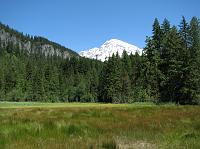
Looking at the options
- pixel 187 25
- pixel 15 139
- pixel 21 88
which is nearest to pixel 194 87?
pixel 187 25

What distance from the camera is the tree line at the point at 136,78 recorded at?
5216cm

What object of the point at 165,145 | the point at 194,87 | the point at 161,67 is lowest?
the point at 165,145

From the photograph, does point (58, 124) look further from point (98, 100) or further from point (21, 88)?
point (21, 88)

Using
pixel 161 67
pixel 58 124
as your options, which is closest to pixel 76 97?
pixel 161 67

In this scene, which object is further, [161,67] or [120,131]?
[161,67]

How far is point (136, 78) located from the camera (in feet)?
237

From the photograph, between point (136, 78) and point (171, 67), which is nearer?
point (171, 67)

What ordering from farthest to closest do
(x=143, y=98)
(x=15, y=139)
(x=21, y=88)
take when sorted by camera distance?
(x=21, y=88) < (x=143, y=98) < (x=15, y=139)

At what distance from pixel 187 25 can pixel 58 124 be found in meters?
50.6

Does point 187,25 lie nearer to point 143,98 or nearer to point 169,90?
point 169,90

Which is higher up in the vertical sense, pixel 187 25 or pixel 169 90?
pixel 187 25

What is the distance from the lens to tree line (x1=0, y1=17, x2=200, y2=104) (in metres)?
52.2

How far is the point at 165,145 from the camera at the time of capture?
810 centimetres

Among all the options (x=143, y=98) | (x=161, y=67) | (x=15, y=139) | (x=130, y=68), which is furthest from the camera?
(x=130, y=68)
